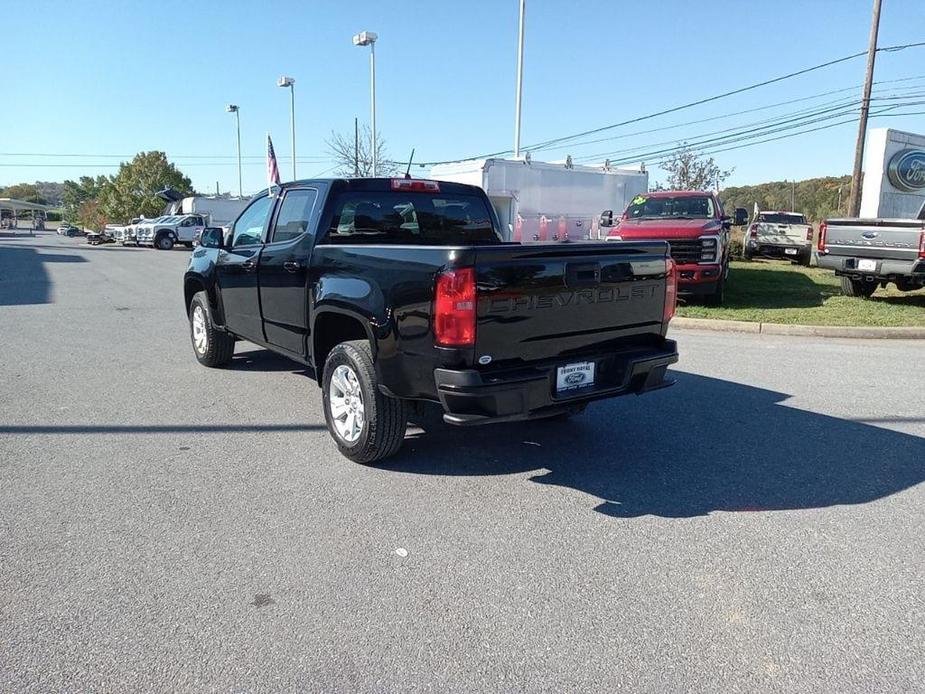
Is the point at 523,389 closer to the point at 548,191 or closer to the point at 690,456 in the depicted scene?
the point at 690,456

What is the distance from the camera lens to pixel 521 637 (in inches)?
111

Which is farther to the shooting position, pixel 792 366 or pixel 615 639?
pixel 792 366

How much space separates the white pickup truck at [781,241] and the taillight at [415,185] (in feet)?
65.7

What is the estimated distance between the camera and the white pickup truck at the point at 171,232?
37375 millimetres

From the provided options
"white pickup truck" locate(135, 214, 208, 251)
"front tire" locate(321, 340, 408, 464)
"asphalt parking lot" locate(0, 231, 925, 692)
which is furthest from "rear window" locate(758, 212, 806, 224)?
"white pickup truck" locate(135, 214, 208, 251)

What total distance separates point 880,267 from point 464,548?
36.6ft

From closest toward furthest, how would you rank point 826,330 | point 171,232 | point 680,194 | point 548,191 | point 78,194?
point 826,330, point 680,194, point 548,191, point 171,232, point 78,194

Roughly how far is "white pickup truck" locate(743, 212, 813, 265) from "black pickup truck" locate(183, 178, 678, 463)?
19640mm

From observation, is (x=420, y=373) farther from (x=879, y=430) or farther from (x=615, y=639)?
(x=879, y=430)

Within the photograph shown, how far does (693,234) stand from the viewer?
11.6 m

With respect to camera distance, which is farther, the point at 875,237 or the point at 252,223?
the point at 875,237

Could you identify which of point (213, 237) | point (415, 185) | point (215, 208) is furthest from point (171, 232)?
point (415, 185)

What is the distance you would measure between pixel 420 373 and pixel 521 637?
1.65 meters

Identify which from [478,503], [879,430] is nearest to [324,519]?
[478,503]
